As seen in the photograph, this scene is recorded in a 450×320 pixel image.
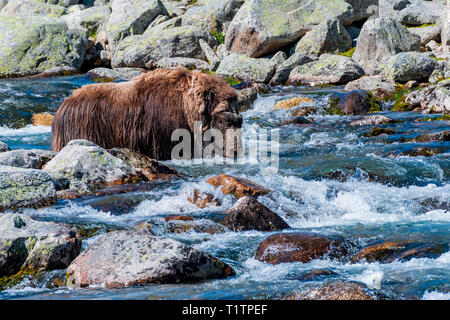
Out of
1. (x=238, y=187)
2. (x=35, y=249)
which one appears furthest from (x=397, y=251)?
(x=35, y=249)

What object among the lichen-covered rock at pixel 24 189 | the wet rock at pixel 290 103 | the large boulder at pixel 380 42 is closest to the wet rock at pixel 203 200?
the lichen-covered rock at pixel 24 189

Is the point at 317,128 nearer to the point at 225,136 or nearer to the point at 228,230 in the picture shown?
the point at 225,136

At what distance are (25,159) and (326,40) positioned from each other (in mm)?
16197

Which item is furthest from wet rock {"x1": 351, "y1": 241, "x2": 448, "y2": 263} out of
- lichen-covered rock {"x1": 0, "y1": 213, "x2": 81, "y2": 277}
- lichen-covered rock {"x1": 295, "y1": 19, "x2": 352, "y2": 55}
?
lichen-covered rock {"x1": 295, "y1": 19, "x2": 352, "y2": 55}

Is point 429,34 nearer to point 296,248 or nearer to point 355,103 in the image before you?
point 355,103

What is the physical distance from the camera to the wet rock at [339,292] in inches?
157

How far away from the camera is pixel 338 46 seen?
925 inches

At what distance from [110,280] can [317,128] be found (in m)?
9.24

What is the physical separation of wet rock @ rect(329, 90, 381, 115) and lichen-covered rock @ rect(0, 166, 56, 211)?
9.38 m

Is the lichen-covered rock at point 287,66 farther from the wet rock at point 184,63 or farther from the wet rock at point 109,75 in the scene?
the wet rock at point 109,75

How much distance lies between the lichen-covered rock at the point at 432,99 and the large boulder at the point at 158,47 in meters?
11.6

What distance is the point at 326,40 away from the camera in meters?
23.0

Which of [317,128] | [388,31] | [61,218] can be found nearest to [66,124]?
[61,218]

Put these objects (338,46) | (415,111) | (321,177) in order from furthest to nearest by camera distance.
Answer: (338,46) → (415,111) → (321,177)
